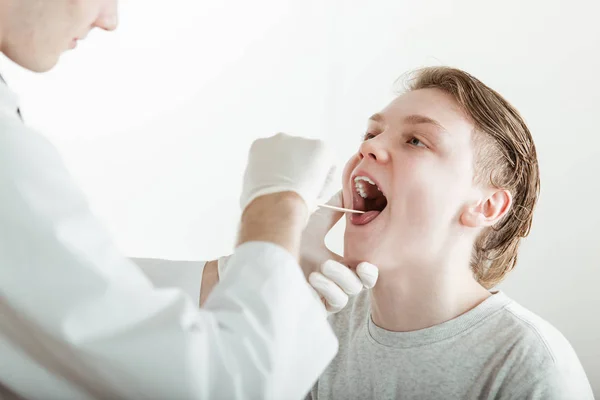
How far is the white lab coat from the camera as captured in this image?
0.96m

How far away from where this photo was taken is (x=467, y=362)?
4.89 feet

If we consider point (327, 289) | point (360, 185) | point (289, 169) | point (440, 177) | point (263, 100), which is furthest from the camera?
point (263, 100)

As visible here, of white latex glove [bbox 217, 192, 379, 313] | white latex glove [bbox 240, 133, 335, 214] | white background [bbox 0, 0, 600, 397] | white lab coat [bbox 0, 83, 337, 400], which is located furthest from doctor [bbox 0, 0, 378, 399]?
white background [bbox 0, 0, 600, 397]

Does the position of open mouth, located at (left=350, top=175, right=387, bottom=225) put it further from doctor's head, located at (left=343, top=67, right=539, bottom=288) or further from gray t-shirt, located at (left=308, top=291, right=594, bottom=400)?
gray t-shirt, located at (left=308, top=291, right=594, bottom=400)

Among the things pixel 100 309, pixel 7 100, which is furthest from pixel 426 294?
pixel 7 100

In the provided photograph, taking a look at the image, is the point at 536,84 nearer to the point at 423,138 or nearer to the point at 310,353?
the point at 423,138

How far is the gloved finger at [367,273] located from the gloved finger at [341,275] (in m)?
0.02

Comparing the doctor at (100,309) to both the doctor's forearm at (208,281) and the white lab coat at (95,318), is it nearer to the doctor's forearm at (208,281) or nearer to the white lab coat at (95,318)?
the white lab coat at (95,318)

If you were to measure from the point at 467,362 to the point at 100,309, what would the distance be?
0.87 m

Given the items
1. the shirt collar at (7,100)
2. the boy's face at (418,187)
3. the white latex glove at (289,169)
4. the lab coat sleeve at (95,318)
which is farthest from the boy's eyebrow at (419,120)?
the shirt collar at (7,100)

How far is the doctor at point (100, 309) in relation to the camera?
96cm

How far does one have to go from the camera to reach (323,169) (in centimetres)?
133

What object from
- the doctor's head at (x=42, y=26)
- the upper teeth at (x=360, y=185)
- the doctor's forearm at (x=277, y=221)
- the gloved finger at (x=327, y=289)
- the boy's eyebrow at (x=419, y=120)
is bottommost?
the gloved finger at (x=327, y=289)

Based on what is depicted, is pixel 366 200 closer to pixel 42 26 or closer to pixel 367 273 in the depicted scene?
pixel 367 273
